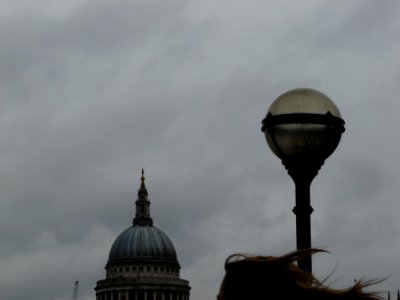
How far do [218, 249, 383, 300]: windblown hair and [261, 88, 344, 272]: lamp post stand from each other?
6.80 m

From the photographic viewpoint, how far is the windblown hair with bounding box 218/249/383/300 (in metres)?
5.29

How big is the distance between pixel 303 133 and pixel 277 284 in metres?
7.16

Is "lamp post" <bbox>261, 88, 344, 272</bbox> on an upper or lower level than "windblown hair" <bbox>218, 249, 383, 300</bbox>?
upper

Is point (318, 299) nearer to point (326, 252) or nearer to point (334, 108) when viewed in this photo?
point (326, 252)

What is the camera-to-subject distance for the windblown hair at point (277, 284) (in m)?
5.29

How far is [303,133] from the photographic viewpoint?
12336mm

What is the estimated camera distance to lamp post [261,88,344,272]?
12305mm

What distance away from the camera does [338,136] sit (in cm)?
1252

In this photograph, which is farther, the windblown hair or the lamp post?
the lamp post

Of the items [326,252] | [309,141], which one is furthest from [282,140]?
[326,252]

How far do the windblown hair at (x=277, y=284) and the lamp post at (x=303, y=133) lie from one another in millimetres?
6802

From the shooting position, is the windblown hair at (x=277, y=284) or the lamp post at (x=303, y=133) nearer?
the windblown hair at (x=277, y=284)

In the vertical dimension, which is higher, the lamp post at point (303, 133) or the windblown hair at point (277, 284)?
the lamp post at point (303, 133)

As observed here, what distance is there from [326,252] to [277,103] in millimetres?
7088
